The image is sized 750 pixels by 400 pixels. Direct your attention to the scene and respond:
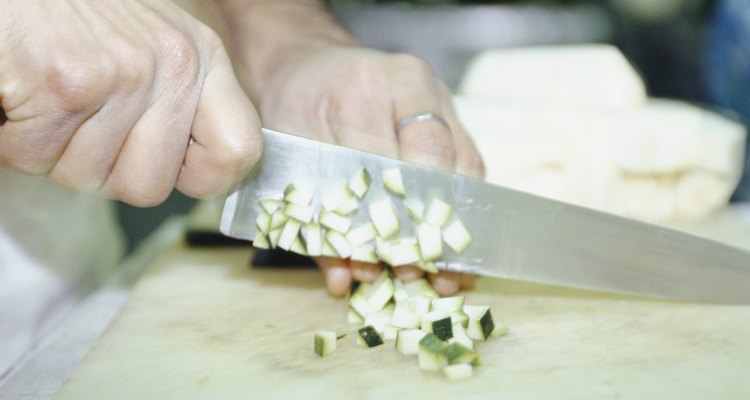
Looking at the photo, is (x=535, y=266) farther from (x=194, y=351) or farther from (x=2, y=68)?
(x=2, y=68)

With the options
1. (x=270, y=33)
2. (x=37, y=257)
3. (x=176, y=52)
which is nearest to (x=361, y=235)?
(x=176, y=52)

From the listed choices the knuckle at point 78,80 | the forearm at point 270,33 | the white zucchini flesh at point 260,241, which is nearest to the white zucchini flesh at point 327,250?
the white zucchini flesh at point 260,241

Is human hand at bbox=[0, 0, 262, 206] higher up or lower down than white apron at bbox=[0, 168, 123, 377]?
higher up

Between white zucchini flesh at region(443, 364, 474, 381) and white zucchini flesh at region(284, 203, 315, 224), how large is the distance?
1.21ft

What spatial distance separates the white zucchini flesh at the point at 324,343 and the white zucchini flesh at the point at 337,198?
0.79ft

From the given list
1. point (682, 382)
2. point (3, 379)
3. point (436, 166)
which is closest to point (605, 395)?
point (682, 382)

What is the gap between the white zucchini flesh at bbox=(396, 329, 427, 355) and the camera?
105 cm

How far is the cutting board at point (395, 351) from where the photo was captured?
3.17 feet

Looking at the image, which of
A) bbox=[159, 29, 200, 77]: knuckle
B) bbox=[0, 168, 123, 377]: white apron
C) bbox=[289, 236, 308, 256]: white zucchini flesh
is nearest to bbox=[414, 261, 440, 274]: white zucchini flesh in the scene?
bbox=[289, 236, 308, 256]: white zucchini flesh

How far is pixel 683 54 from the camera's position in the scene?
2.50 metres

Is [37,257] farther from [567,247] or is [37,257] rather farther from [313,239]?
[567,247]

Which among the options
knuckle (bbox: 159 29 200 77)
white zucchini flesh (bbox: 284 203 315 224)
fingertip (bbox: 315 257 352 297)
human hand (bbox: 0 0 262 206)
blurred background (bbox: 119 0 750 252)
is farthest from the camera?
blurred background (bbox: 119 0 750 252)

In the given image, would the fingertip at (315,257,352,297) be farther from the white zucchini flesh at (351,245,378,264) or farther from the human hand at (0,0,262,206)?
the human hand at (0,0,262,206)

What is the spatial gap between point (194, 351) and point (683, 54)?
2.16 metres
